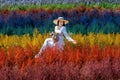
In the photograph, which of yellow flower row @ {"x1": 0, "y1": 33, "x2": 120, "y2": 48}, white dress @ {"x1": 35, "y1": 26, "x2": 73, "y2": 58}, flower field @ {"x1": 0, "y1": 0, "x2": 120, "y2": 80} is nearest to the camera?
flower field @ {"x1": 0, "y1": 0, "x2": 120, "y2": 80}

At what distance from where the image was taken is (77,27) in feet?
56.9

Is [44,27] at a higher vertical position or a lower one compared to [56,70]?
lower

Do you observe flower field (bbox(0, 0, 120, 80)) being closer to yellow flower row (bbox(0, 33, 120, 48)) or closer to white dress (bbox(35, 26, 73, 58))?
yellow flower row (bbox(0, 33, 120, 48))

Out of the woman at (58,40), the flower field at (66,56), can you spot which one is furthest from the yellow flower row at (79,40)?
the woman at (58,40)

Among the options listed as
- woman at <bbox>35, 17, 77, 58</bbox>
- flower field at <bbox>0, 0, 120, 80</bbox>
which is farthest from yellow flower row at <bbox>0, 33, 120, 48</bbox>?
woman at <bbox>35, 17, 77, 58</bbox>

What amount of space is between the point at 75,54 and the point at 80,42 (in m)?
2.54

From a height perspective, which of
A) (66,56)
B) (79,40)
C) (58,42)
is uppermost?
(66,56)

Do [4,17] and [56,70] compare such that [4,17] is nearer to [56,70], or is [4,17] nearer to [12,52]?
[12,52]

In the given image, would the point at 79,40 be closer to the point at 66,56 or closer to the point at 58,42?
the point at 58,42

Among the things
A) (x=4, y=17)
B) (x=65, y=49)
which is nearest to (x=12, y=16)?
(x=4, y=17)

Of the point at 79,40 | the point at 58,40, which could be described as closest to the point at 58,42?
the point at 58,40

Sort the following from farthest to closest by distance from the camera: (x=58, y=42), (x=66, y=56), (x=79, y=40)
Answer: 1. (x=79, y=40)
2. (x=58, y=42)
3. (x=66, y=56)

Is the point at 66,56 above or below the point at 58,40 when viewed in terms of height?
above

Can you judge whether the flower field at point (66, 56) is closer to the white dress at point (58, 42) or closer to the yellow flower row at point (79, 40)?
the yellow flower row at point (79, 40)
